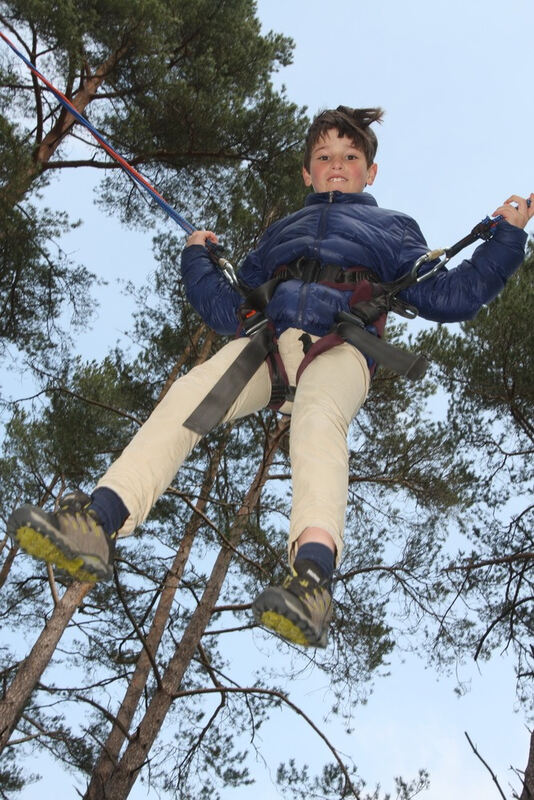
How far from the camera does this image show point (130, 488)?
235 centimetres

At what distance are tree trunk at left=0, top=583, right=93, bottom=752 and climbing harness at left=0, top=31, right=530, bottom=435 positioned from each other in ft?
12.4

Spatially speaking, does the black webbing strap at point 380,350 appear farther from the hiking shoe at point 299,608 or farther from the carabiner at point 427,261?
the hiking shoe at point 299,608

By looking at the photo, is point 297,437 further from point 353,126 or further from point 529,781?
point 529,781

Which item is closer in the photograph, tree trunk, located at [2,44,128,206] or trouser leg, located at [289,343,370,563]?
trouser leg, located at [289,343,370,563]

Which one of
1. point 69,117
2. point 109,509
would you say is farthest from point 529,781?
point 69,117

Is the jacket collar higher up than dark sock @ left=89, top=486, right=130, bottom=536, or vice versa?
the jacket collar

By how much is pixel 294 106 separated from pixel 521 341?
364 cm

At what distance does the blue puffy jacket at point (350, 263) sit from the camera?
9.55ft

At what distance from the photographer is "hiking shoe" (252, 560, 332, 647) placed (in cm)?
201

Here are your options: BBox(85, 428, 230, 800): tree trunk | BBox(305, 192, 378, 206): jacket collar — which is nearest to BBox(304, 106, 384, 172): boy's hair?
BBox(305, 192, 378, 206): jacket collar

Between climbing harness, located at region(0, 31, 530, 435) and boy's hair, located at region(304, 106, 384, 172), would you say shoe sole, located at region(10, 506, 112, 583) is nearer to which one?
climbing harness, located at region(0, 31, 530, 435)

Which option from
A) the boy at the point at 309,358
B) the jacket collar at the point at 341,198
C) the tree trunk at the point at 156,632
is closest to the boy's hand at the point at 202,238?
the boy at the point at 309,358

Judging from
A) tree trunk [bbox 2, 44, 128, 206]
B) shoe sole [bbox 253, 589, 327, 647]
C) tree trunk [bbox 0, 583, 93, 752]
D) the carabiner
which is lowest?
shoe sole [bbox 253, 589, 327, 647]

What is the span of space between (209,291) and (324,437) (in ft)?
3.60
